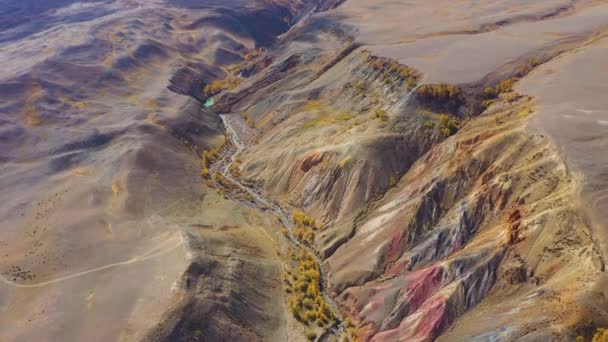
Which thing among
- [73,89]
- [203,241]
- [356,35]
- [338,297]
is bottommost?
[338,297]

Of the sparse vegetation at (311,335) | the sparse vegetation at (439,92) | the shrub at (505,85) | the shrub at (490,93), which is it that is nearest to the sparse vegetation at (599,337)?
the sparse vegetation at (311,335)

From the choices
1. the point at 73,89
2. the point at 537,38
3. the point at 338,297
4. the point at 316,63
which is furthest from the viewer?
the point at 316,63

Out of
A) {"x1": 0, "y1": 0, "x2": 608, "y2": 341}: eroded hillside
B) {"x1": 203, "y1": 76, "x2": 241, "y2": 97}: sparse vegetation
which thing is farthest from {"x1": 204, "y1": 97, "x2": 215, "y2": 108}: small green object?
{"x1": 0, "y1": 0, "x2": 608, "y2": 341}: eroded hillside

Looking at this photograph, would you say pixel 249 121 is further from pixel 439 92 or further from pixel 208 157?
pixel 439 92

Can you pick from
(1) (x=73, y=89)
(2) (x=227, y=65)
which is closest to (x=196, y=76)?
(2) (x=227, y=65)

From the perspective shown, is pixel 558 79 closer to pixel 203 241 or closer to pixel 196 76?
pixel 203 241

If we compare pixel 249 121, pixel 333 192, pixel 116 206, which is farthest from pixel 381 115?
pixel 116 206
